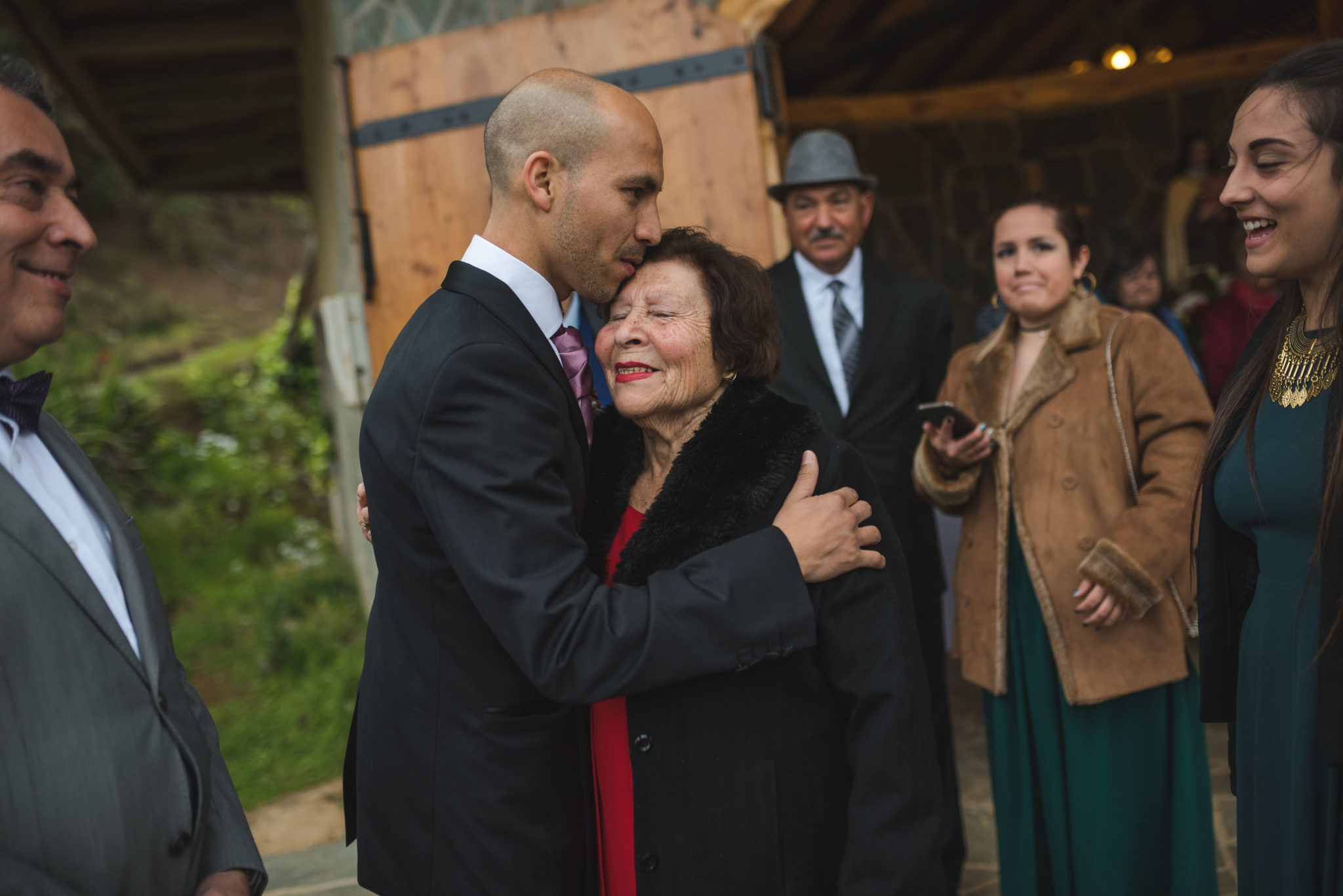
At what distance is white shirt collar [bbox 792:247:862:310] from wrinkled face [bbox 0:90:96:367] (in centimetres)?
245

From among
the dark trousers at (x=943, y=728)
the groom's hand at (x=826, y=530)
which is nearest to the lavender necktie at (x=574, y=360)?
the groom's hand at (x=826, y=530)

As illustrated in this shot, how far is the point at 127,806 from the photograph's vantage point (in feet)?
4.66

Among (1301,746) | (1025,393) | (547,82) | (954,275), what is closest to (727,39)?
(1025,393)

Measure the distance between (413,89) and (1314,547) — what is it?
141 inches

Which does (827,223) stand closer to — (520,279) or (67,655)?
(520,279)

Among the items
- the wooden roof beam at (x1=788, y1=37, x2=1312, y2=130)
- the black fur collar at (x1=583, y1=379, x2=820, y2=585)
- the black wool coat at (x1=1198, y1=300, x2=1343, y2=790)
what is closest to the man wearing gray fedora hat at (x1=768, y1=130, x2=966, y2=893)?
the black wool coat at (x1=1198, y1=300, x2=1343, y2=790)

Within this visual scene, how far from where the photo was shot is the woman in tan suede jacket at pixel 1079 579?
8.63 feet

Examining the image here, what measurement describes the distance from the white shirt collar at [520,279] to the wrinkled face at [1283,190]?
47.3 inches

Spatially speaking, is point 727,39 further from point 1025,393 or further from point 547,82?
point 547,82

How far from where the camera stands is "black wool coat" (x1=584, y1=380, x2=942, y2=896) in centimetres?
168

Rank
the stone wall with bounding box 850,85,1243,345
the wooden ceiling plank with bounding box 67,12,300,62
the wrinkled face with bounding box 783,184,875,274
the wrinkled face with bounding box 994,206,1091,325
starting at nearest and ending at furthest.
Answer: the wrinkled face with bounding box 994,206,1091,325 → the wrinkled face with bounding box 783,184,875,274 → the wooden ceiling plank with bounding box 67,12,300,62 → the stone wall with bounding box 850,85,1243,345

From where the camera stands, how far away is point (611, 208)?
1822 mm

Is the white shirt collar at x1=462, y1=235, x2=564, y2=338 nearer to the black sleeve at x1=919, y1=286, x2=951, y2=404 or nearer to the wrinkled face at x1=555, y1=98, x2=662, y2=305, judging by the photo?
the wrinkled face at x1=555, y1=98, x2=662, y2=305

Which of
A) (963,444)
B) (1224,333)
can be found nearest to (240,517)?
(1224,333)
